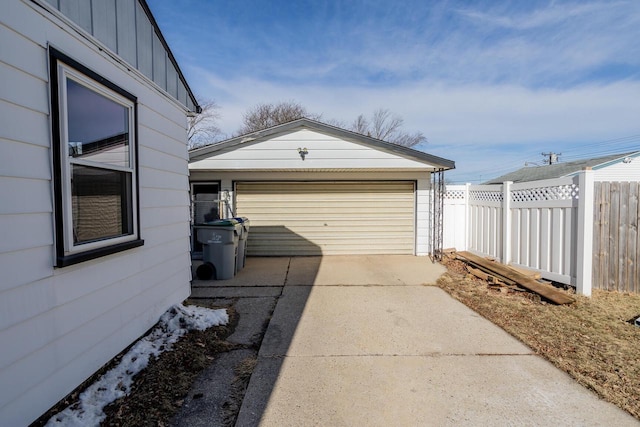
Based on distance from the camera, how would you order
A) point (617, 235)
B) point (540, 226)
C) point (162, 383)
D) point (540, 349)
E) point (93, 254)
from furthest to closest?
point (540, 226) < point (617, 235) < point (540, 349) < point (162, 383) < point (93, 254)

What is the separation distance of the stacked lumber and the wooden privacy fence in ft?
2.94

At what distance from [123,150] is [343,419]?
314 cm

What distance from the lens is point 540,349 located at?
3402 mm

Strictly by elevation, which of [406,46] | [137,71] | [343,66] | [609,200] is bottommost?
[609,200]

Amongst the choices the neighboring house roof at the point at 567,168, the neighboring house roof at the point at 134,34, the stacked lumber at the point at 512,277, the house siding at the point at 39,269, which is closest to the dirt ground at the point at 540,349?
the stacked lumber at the point at 512,277

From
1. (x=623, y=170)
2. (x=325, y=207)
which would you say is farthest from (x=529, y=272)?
(x=623, y=170)

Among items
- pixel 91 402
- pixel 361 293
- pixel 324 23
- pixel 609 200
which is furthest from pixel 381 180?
pixel 91 402

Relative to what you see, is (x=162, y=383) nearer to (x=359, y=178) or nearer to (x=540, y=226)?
(x=540, y=226)

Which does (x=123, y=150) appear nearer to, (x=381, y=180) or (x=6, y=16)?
(x=6, y=16)

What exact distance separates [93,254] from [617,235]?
7.04m

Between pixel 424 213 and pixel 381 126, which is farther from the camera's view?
pixel 381 126

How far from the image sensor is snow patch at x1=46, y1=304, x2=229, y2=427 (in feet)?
7.29

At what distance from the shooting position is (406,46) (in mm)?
10250

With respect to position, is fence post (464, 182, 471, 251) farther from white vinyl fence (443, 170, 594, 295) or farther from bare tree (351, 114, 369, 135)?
bare tree (351, 114, 369, 135)
